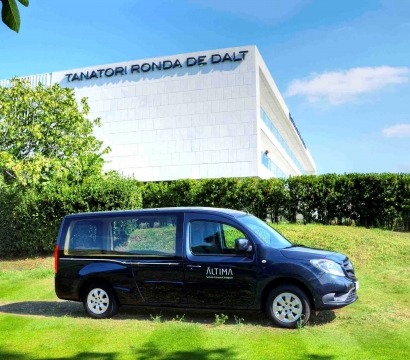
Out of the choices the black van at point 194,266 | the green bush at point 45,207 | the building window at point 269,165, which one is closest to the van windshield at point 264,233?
the black van at point 194,266

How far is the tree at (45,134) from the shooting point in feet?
67.7

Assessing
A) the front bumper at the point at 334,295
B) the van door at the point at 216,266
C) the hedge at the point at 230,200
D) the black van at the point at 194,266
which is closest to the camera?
the front bumper at the point at 334,295

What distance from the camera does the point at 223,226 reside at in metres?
8.85

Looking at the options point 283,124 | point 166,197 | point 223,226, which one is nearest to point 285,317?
point 223,226

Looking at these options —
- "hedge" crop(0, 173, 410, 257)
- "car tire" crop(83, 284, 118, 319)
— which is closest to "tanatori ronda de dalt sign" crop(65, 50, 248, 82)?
"hedge" crop(0, 173, 410, 257)

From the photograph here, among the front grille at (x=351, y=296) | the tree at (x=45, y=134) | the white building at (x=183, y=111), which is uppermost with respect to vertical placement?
the white building at (x=183, y=111)

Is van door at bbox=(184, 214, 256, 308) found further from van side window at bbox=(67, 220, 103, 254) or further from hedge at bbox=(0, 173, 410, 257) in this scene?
hedge at bbox=(0, 173, 410, 257)

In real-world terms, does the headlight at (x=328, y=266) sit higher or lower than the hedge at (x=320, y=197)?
lower

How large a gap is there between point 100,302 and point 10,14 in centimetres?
701

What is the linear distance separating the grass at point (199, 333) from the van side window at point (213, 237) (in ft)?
4.16

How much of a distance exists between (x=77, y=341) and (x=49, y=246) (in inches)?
442

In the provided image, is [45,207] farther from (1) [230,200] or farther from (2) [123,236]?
(2) [123,236]

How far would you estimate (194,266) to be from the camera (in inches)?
340

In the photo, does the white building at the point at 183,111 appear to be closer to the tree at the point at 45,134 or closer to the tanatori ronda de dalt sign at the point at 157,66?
the tanatori ronda de dalt sign at the point at 157,66
